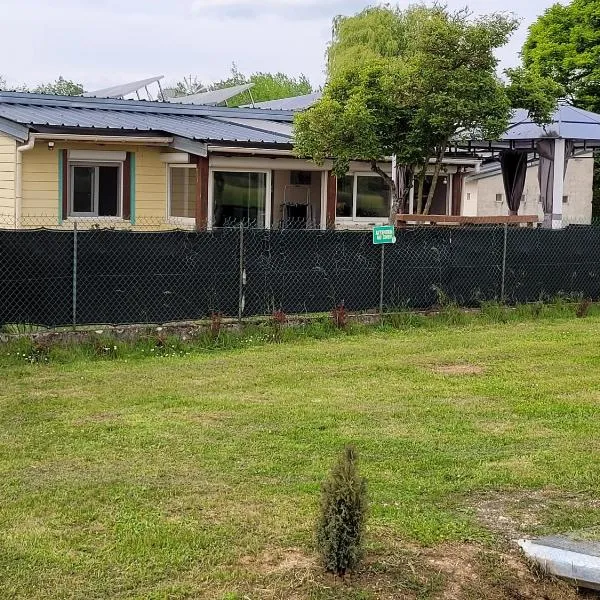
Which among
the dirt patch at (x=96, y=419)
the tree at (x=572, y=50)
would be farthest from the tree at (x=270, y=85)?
the dirt patch at (x=96, y=419)

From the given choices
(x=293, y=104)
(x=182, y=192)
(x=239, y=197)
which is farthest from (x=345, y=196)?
(x=293, y=104)

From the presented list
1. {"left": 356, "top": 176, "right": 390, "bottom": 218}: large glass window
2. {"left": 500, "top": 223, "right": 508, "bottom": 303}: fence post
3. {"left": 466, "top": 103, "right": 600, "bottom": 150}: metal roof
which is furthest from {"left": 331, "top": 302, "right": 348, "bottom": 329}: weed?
{"left": 356, "top": 176, "right": 390, "bottom": 218}: large glass window

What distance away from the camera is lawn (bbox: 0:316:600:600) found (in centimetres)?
500

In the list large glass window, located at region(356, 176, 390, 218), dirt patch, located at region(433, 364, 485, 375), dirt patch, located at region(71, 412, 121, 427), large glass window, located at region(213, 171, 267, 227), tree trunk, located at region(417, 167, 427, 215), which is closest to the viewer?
dirt patch, located at region(71, 412, 121, 427)

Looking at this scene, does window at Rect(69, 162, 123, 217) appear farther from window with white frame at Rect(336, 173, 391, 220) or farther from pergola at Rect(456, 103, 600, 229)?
pergola at Rect(456, 103, 600, 229)

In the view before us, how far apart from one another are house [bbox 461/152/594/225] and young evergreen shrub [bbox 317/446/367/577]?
2282 cm

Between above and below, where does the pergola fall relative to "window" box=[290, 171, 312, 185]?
above

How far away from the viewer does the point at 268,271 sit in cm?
1288

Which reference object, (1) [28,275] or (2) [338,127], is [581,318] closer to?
(2) [338,127]

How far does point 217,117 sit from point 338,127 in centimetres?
567

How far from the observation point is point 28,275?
11.2 metres

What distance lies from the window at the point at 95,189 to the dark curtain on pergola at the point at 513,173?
25.2ft

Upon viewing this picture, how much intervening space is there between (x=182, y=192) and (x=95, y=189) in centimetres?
158

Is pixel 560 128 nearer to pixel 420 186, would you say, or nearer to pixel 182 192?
pixel 420 186
